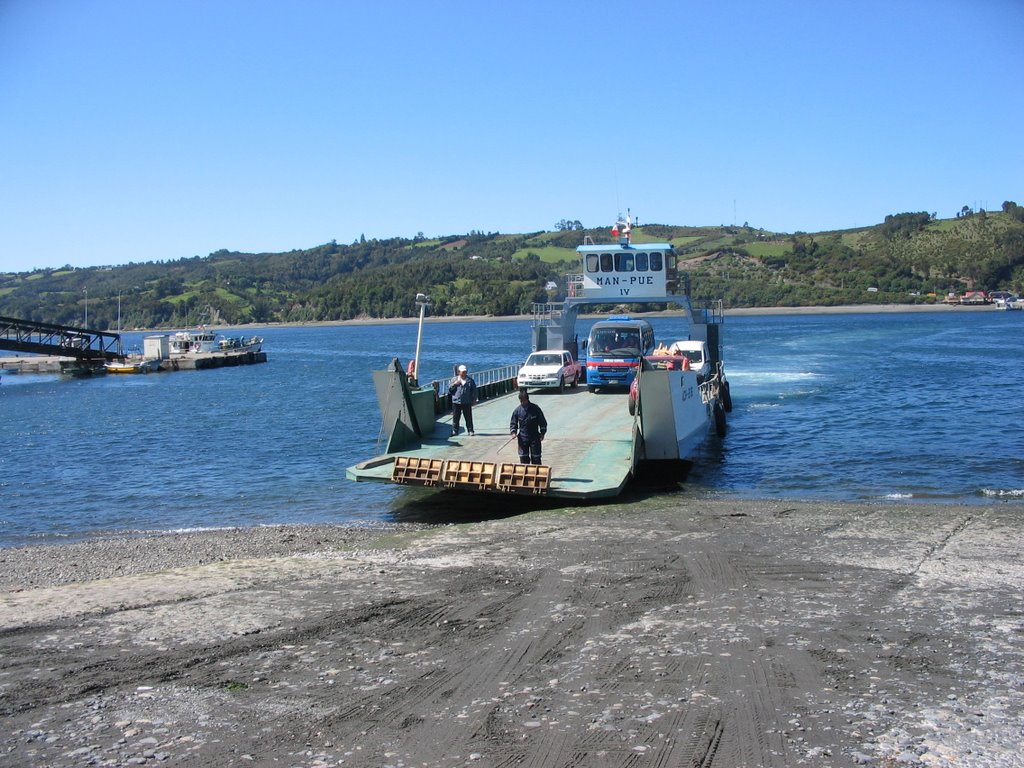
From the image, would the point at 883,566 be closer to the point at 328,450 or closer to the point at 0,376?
the point at 328,450

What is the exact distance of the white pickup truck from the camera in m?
26.3

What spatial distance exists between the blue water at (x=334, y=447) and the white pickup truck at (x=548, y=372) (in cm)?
235

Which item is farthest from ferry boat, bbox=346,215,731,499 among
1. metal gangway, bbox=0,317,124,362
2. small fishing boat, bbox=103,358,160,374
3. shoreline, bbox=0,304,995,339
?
shoreline, bbox=0,304,995,339

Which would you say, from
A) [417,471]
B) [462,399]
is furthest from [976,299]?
[417,471]

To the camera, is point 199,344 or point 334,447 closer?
point 334,447

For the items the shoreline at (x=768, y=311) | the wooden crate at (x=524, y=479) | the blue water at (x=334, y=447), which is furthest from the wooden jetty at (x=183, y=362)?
the shoreline at (x=768, y=311)

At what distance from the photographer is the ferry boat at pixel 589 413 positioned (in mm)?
15688

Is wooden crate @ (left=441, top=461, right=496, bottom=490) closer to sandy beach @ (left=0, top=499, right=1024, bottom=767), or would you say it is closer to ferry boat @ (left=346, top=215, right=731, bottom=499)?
ferry boat @ (left=346, top=215, right=731, bottom=499)

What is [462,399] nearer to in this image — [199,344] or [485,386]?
[485,386]

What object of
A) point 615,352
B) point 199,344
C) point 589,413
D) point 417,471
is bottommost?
point 417,471

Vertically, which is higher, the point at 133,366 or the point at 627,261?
the point at 627,261

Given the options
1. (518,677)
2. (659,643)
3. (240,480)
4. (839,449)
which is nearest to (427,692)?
(518,677)

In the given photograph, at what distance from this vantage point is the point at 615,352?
86.6 ft

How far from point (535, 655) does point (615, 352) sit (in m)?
18.8
